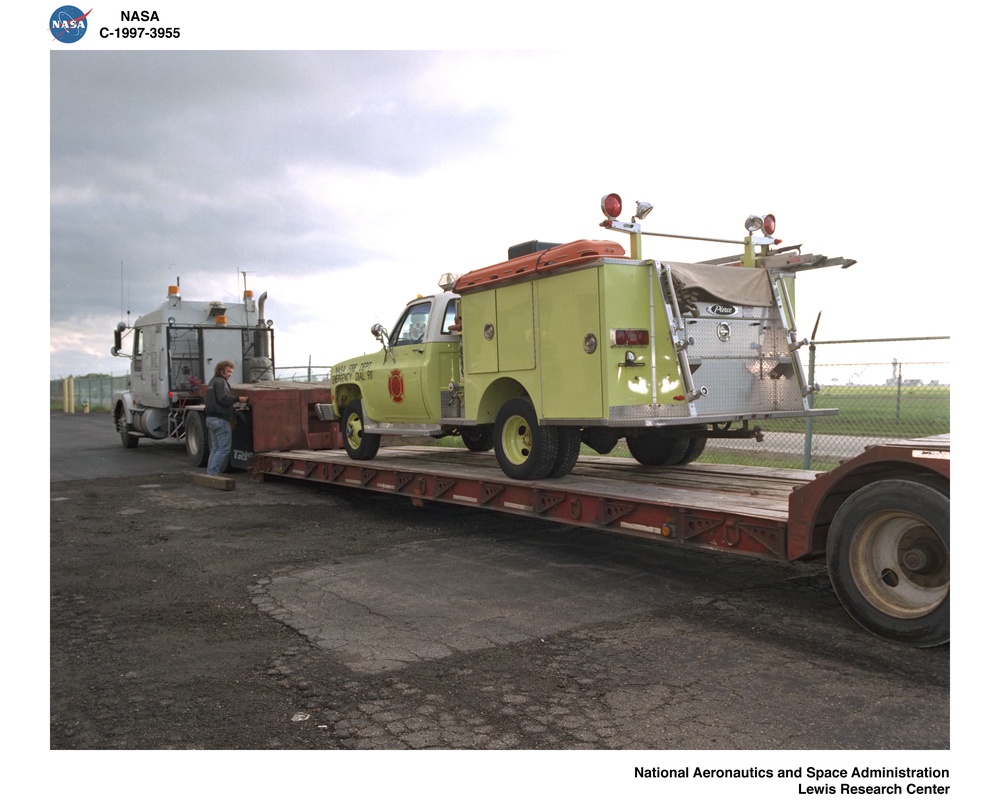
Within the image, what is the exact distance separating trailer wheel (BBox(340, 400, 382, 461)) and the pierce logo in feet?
21.7

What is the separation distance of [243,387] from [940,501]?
38.7ft

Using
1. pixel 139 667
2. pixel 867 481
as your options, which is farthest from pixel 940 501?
pixel 139 667

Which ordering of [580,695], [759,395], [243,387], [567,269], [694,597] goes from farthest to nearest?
[243,387], [759,395], [567,269], [694,597], [580,695]

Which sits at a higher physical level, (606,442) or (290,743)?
(606,442)

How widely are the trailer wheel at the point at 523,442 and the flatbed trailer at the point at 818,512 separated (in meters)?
0.13

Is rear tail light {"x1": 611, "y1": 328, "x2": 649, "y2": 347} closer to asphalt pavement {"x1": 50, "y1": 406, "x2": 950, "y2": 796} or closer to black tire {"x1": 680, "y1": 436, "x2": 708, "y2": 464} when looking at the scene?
asphalt pavement {"x1": 50, "y1": 406, "x2": 950, "y2": 796}

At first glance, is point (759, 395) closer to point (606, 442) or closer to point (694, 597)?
point (606, 442)

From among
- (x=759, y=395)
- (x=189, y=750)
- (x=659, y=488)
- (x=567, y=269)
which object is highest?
(x=567, y=269)

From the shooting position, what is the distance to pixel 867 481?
4.99 metres

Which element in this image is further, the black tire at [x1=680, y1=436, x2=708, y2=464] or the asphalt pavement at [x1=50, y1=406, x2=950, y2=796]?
the black tire at [x1=680, y1=436, x2=708, y2=464]

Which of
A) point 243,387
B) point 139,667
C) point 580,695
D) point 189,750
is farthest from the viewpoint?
point 243,387

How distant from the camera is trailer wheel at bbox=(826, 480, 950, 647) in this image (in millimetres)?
4406

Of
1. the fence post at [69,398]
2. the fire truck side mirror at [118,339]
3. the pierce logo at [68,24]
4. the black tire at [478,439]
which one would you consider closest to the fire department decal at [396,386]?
the black tire at [478,439]

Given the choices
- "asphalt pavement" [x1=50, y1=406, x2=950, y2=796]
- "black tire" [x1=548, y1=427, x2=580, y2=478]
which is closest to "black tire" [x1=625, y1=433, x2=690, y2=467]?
"asphalt pavement" [x1=50, y1=406, x2=950, y2=796]
